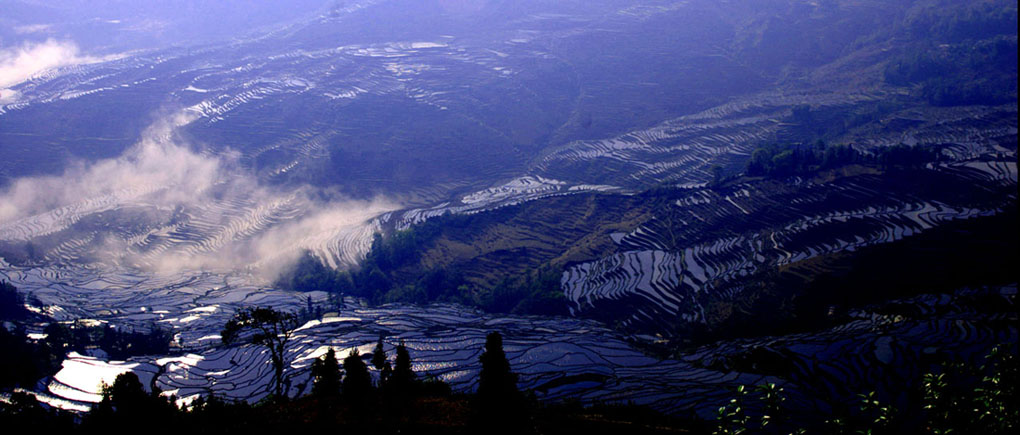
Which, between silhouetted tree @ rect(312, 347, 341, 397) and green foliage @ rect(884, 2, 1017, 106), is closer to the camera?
silhouetted tree @ rect(312, 347, 341, 397)

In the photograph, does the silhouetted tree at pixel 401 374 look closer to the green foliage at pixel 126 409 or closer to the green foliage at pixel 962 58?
the green foliage at pixel 126 409

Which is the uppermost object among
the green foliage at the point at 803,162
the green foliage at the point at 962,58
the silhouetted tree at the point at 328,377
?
the green foliage at the point at 962,58

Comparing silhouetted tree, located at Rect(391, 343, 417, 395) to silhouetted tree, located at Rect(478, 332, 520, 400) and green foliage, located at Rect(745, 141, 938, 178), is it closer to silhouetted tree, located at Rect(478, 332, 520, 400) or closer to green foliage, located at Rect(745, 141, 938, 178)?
silhouetted tree, located at Rect(478, 332, 520, 400)

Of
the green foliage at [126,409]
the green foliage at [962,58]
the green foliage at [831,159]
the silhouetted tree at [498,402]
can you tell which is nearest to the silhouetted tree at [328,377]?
the green foliage at [126,409]

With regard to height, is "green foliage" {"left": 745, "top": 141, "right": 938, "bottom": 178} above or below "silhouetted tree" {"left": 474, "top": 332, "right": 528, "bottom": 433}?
below

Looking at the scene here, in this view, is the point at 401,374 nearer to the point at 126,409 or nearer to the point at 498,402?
the point at 498,402

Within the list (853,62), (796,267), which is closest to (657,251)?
(796,267)

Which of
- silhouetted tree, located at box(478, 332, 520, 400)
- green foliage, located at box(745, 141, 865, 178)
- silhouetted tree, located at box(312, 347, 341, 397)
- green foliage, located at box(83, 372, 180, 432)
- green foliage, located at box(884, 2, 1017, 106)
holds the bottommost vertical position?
silhouetted tree, located at box(312, 347, 341, 397)

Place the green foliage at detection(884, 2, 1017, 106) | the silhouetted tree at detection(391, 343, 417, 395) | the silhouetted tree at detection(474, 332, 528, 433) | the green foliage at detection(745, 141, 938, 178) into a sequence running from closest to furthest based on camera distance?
the silhouetted tree at detection(474, 332, 528, 433) < the silhouetted tree at detection(391, 343, 417, 395) < the green foliage at detection(745, 141, 938, 178) < the green foliage at detection(884, 2, 1017, 106)

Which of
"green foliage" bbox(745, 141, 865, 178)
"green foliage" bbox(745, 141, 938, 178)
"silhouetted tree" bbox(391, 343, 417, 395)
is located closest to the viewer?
"silhouetted tree" bbox(391, 343, 417, 395)

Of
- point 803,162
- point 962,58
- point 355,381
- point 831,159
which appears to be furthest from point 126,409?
point 962,58

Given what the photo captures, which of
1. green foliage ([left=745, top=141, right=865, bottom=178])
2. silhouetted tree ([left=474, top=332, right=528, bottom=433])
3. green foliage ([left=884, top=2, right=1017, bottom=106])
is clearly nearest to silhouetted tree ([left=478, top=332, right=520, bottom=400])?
silhouetted tree ([left=474, top=332, right=528, bottom=433])
